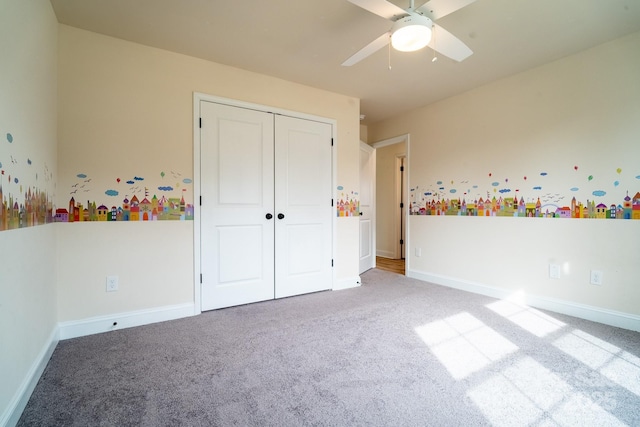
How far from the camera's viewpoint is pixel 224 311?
2.69 m

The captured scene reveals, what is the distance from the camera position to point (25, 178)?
149cm

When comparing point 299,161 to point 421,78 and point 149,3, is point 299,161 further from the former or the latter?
point 149,3

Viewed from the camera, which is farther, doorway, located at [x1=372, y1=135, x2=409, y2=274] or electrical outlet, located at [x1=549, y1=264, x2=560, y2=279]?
doorway, located at [x1=372, y1=135, x2=409, y2=274]

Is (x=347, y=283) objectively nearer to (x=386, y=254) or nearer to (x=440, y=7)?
(x=386, y=254)

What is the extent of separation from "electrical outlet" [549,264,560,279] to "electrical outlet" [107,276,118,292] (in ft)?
12.9

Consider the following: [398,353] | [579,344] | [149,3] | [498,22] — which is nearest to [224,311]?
[398,353]

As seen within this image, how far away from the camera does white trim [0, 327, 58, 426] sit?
1233 millimetres

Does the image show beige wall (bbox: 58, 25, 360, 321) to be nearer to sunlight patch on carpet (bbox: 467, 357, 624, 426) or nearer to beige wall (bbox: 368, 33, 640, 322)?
sunlight patch on carpet (bbox: 467, 357, 624, 426)

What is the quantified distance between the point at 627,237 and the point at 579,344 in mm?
1039

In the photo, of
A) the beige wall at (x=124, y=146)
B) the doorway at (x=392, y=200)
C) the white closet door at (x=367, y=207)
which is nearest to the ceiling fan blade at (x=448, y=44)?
the beige wall at (x=124, y=146)

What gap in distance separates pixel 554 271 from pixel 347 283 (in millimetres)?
2104

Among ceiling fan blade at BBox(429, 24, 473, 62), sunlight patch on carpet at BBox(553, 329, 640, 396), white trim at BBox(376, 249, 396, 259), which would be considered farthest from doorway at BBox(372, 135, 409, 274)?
ceiling fan blade at BBox(429, 24, 473, 62)

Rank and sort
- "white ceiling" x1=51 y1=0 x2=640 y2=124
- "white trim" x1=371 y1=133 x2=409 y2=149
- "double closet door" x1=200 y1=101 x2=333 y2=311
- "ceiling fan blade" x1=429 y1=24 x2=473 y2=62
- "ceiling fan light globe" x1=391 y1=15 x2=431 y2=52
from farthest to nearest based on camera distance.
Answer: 1. "white trim" x1=371 y1=133 x2=409 y2=149
2. "double closet door" x1=200 y1=101 x2=333 y2=311
3. "white ceiling" x1=51 y1=0 x2=640 y2=124
4. "ceiling fan blade" x1=429 y1=24 x2=473 y2=62
5. "ceiling fan light globe" x1=391 y1=15 x2=431 y2=52

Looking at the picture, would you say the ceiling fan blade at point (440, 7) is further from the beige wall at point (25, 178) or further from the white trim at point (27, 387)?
the white trim at point (27, 387)
